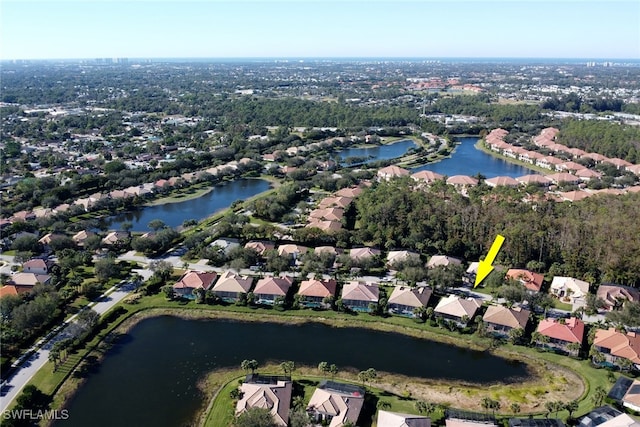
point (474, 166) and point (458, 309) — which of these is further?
point (474, 166)

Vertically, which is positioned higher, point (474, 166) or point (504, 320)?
point (474, 166)

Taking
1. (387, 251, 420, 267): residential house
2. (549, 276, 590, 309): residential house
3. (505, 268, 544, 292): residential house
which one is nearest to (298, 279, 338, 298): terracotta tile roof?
(387, 251, 420, 267): residential house

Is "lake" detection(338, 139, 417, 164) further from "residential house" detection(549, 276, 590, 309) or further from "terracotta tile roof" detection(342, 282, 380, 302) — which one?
"terracotta tile roof" detection(342, 282, 380, 302)

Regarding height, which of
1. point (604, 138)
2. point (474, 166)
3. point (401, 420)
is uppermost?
point (604, 138)

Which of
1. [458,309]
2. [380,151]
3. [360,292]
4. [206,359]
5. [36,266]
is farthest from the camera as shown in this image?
[380,151]

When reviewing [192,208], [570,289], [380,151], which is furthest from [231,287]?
[380,151]

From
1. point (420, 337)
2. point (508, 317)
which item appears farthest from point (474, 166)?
point (420, 337)

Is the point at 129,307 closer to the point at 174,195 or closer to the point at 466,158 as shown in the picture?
the point at 174,195

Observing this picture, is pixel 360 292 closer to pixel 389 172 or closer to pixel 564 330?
pixel 564 330

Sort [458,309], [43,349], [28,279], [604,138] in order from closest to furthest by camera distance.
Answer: [43,349], [458,309], [28,279], [604,138]
